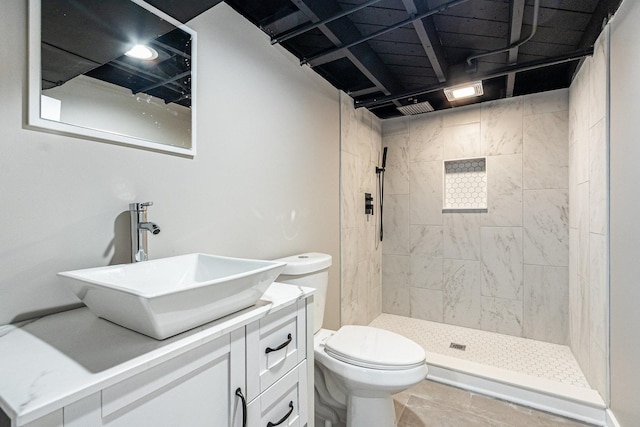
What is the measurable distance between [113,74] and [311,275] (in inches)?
48.0

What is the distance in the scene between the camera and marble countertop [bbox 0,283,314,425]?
0.49 meters

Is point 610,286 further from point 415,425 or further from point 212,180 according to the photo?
point 212,180

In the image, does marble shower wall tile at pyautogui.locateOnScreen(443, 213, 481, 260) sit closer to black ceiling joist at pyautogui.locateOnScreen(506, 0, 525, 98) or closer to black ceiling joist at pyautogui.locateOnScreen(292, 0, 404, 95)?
black ceiling joist at pyautogui.locateOnScreen(506, 0, 525, 98)

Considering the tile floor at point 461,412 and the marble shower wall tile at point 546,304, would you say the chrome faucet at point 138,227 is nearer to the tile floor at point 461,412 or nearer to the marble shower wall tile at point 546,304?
the tile floor at point 461,412

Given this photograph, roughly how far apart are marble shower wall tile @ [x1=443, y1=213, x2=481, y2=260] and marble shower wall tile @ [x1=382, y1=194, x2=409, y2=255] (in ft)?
1.30

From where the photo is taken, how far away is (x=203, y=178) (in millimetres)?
1336

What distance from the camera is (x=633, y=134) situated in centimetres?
134

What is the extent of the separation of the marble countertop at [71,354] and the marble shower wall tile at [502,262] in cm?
254

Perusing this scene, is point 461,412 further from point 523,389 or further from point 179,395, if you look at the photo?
point 179,395

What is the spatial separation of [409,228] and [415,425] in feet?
6.00

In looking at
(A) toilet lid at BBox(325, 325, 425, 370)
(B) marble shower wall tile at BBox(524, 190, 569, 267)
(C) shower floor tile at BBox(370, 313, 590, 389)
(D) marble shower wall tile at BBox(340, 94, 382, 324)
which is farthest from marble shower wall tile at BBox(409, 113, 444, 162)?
(A) toilet lid at BBox(325, 325, 425, 370)

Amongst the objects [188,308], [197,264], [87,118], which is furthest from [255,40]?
[188,308]

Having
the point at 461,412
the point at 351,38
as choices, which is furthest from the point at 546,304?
the point at 351,38

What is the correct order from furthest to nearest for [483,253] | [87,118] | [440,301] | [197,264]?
[440,301] < [483,253] < [197,264] < [87,118]
